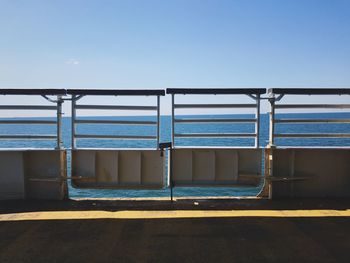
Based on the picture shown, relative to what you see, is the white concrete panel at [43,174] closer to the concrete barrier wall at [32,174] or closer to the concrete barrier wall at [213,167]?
the concrete barrier wall at [32,174]

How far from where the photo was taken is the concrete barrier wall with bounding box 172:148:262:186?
623cm

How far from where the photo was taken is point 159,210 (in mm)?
5566

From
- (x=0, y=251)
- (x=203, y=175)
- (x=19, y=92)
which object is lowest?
(x=0, y=251)

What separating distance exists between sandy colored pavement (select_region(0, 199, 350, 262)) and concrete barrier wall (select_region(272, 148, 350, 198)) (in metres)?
0.31

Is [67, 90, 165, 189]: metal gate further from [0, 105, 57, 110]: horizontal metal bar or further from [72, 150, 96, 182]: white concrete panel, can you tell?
[0, 105, 57, 110]: horizontal metal bar

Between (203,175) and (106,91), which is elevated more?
(106,91)

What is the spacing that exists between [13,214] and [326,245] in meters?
4.43

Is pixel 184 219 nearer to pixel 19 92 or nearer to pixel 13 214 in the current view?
pixel 13 214

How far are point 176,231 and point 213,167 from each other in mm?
1905

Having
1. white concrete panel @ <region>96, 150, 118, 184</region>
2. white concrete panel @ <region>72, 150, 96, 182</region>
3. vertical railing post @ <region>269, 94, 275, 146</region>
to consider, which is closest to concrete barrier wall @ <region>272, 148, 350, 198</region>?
vertical railing post @ <region>269, 94, 275, 146</region>

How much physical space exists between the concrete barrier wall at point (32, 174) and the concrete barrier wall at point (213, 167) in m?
2.05

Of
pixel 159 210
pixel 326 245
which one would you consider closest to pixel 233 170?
pixel 159 210

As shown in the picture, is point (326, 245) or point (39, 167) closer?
point (326, 245)

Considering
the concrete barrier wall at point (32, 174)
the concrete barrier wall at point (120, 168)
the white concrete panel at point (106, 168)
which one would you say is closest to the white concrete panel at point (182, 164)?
the concrete barrier wall at point (120, 168)
